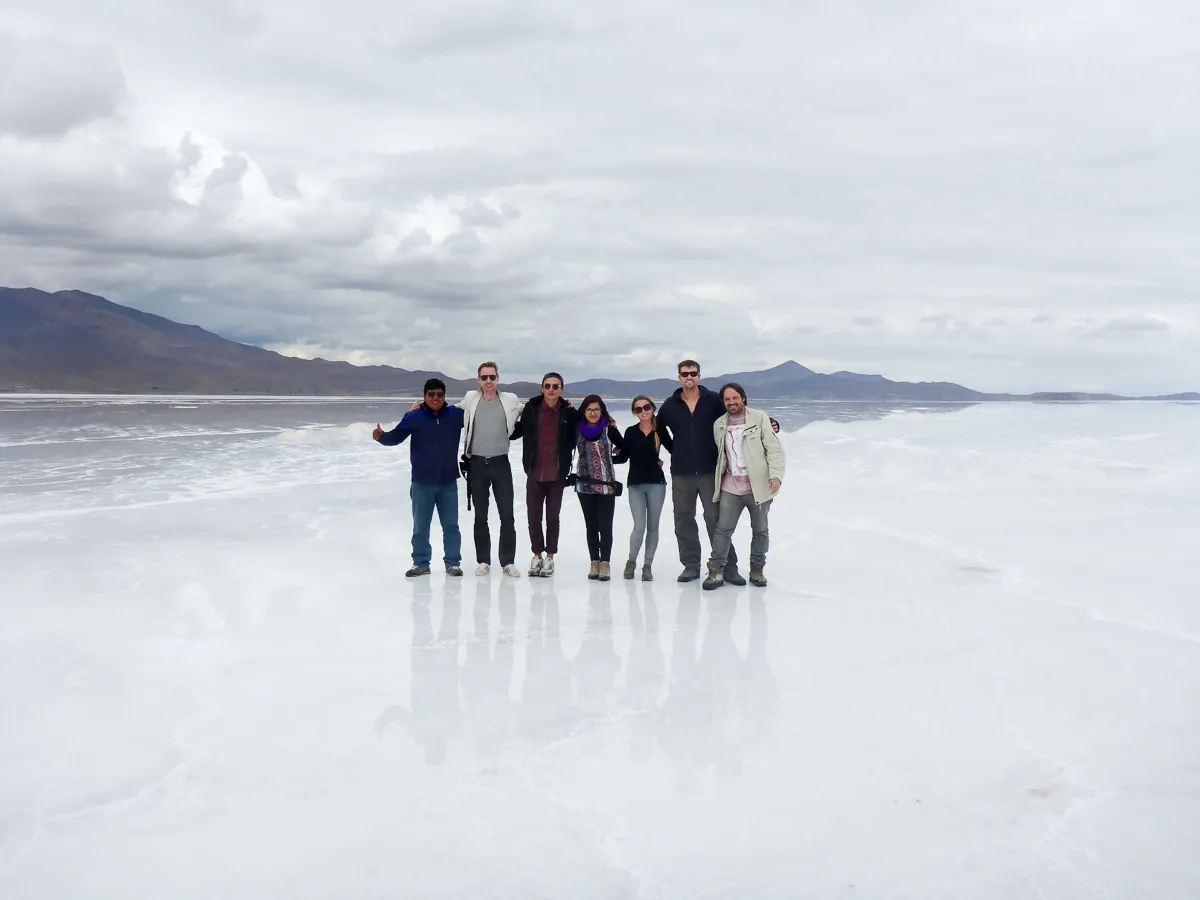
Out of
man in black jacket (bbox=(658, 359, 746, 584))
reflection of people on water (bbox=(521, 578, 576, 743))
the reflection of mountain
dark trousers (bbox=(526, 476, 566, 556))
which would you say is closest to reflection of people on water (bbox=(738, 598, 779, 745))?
reflection of people on water (bbox=(521, 578, 576, 743))

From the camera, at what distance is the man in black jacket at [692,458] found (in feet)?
24.4

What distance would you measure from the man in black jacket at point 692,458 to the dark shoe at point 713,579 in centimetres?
18

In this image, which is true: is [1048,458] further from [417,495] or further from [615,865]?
[615,865]

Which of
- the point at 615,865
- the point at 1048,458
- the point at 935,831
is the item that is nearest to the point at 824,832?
the point at 935,831

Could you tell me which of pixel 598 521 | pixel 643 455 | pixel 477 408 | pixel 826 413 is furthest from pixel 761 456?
pixel 826 413

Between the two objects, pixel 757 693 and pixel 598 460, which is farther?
pixel 598 460

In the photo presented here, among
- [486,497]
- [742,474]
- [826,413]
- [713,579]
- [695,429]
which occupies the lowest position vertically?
[713,579]

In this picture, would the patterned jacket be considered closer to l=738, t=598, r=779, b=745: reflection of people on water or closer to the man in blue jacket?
the man in blue jacket

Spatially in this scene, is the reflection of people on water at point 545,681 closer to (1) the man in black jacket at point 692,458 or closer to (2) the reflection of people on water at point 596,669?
(2) the reflection of people on water at point 596,669

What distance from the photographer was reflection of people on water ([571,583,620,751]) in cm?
445

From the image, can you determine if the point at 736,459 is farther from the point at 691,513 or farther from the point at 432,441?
the point at 432,441

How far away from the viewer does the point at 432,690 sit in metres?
4.83

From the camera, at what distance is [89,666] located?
5.22 metres

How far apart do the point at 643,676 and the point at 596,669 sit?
0.98 ft
